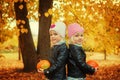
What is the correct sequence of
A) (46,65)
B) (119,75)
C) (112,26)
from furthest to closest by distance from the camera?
1. (112,26)
2. (119,75)
3. (46,65)

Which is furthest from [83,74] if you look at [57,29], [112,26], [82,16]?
[82,16]

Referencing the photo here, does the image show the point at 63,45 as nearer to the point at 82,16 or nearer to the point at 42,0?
the point at 42,0

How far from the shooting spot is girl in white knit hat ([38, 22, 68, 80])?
19.6ft

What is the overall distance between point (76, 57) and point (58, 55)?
0.30 m

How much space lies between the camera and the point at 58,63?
5949 mm

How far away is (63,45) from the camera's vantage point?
6.05 meters

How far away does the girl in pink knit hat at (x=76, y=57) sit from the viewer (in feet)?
19.6

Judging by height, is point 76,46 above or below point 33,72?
above

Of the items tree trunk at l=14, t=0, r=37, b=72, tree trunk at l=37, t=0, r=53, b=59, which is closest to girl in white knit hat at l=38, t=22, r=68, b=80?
tree trunk at l=37, t=0, r=53, b=59

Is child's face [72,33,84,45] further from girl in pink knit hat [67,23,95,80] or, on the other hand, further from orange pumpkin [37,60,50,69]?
orange pumpkin [37,60,50,69]

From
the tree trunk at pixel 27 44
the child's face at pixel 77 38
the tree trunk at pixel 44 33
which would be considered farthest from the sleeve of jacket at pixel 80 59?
→ the tree trunk at pixel 27 44

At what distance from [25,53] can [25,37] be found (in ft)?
2.19

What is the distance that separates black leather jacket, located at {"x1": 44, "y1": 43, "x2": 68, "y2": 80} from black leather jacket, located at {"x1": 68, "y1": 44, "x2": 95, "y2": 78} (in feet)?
0.34

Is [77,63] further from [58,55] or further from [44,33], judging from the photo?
[44,33]
